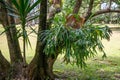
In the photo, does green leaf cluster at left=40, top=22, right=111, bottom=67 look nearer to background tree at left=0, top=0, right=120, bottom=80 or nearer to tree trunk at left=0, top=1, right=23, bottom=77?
background tree at left=0, top=0, right=120, bottom=80

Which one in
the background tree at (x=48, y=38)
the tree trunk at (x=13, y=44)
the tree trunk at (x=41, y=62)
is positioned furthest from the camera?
the tree trunk at (x=13, y=44)

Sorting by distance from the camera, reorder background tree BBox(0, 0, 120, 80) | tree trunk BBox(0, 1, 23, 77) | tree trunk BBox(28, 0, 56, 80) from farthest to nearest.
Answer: tree trunk BBox(0, 1, 23, 77) → tree trunk BBox(28, 0, 56, 80) → background tree BBox(0, 0, 120, 80)

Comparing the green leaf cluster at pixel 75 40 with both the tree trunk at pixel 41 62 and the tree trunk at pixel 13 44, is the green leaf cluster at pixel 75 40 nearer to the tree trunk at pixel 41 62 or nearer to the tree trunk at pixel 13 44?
the tree trunk at pixel 41 62

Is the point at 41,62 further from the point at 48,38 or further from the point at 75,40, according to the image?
the point at 75,40

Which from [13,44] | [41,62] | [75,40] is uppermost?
[75,40]

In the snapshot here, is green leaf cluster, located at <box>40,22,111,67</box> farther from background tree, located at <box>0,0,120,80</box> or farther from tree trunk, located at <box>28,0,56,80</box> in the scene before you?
tree trunk, located at <box>28,0,56,80</box>

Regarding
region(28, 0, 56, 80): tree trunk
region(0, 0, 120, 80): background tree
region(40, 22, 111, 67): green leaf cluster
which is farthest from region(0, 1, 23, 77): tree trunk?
region(40, 22, 111, 67): green leaf cluster

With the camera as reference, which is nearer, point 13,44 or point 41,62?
point 41,62

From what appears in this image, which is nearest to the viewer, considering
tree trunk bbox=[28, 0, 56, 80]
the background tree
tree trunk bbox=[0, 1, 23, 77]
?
the background tree

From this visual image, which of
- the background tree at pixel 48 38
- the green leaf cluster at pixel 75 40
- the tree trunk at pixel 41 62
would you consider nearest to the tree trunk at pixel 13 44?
the background tree at pixel 48 38

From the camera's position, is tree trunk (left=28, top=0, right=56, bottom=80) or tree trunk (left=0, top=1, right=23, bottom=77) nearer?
tree trunk (left=28, top=0, right=56, bottom=80)

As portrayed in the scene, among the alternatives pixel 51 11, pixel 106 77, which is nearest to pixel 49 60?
pixel 51 11

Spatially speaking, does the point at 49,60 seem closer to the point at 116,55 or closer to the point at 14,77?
the point at 14,77

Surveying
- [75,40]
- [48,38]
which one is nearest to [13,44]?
[48,38]
